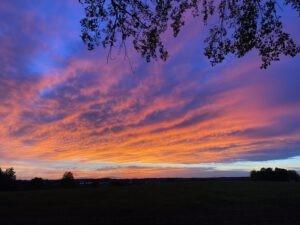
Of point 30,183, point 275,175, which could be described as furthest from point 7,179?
point 275,175

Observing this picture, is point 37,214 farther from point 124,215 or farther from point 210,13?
point 210,13

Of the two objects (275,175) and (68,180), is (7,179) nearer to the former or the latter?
(68,180)

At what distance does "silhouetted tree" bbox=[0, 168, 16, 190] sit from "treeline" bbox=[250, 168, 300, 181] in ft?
122

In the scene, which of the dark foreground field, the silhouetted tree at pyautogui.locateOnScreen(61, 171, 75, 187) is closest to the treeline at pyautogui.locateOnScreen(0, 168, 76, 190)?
the silhouetted tree at pyautogui.locateOnScreen(61, 171, 75, 187)

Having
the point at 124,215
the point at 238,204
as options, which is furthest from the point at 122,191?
the point at 124,215

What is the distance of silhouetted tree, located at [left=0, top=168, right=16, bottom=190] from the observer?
76500 millimetres

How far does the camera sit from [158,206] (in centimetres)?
3803

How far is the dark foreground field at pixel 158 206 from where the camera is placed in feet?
103

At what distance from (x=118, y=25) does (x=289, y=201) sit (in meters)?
26.5

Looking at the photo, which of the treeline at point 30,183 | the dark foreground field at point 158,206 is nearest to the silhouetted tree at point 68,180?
the treeline at point 30,183

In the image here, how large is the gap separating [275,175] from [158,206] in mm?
48865

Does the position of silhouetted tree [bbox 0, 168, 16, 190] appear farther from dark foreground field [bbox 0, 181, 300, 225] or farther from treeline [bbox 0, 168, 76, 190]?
dark foreground field [bbox 0, 181, 300, 225]

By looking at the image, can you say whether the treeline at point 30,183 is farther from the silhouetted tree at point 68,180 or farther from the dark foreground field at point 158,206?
the dark foreground field at point 158,206

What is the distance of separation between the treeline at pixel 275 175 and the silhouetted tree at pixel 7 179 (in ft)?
122
